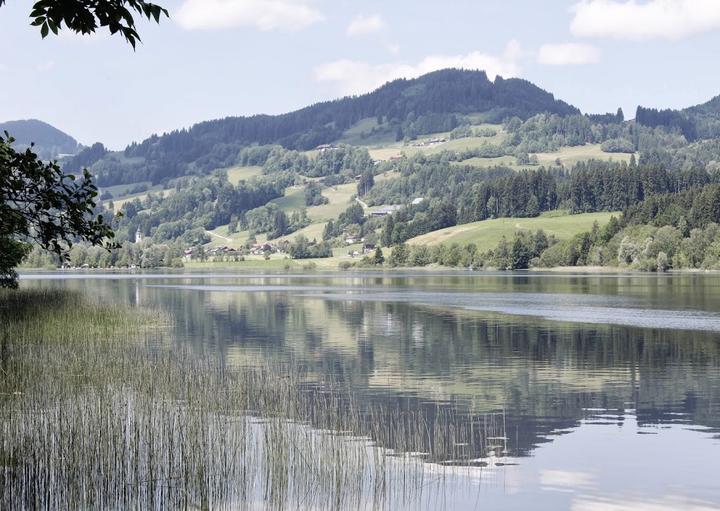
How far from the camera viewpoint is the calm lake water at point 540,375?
21297mm

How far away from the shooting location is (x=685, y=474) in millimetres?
22047

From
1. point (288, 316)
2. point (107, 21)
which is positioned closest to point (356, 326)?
point (288, 316)

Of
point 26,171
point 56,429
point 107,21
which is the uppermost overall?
point 107,21

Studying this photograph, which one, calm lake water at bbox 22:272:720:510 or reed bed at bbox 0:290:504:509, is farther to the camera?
calm lake water at bbox 22:272:720:510

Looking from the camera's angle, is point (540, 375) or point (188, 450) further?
point (540, 375)

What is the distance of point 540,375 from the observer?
38.8 metres

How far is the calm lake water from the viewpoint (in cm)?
2130

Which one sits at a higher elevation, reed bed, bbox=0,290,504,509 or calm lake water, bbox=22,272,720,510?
reed bed, bbox=0,290,504,509

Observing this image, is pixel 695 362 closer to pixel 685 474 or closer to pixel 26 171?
pixel 685 474

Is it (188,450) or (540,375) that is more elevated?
(188,450)

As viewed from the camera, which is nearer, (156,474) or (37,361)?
(156,474)

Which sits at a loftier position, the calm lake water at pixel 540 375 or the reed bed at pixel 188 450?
the reed bed at pixel 188 450

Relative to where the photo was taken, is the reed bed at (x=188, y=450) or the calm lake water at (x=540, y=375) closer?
the reed bed at (x=188, y=450)

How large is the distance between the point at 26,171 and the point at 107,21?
19.6 ft
